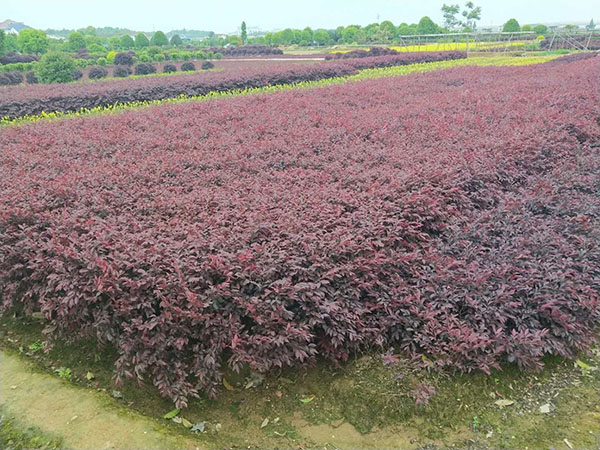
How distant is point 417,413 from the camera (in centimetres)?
237

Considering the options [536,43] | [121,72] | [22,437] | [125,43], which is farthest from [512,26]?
[22,437]

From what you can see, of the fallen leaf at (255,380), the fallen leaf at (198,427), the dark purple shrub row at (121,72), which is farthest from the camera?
the dark purple shrub row at (121,72)

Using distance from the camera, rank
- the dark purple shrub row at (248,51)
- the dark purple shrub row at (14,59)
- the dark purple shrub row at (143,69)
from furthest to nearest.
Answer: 1. the dark purple shrub row at (248,51)
2. the dark purple shrub row at (14,59)
3. the dark purple shrub row at (143,69)

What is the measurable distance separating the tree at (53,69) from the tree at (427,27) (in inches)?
1953

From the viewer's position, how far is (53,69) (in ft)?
52.7

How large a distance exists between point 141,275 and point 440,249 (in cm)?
195

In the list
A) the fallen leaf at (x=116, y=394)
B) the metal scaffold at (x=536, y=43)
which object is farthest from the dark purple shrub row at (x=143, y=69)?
the fallen leaf at (x=116, y=394)

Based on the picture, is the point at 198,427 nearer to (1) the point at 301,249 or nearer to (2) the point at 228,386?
(2) the point at 228,386

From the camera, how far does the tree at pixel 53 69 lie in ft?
52.6

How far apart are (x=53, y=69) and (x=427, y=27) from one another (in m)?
51.8

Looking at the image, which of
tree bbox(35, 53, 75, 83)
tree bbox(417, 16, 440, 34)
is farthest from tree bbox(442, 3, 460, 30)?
tree bbox(35, 53, 75, 83)

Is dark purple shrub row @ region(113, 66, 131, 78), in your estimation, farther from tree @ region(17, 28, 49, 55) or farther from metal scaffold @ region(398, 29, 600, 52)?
metal scaffold @ region(398, 29, 600, 52)

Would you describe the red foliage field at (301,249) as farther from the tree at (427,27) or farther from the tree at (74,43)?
the tree at (427,27)

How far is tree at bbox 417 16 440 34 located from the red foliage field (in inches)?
2298
